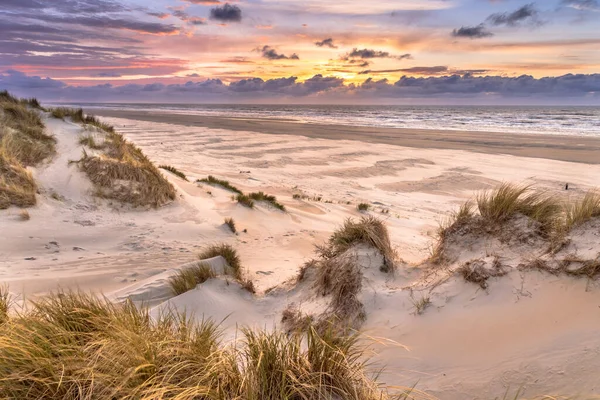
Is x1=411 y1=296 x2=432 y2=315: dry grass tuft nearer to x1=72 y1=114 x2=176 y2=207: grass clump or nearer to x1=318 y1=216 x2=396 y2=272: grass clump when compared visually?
Answer: x1=318 y1=216 x2=396 y2=272: grass clump

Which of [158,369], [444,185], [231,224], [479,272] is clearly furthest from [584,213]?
[444,185]

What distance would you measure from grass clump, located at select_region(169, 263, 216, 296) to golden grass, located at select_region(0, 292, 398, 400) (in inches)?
90.3

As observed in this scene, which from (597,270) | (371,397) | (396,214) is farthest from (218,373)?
(396,214)

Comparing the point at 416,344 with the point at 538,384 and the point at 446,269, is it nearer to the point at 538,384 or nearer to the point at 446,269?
the point at 538,384

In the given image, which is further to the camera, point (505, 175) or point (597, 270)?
point (505, 175)

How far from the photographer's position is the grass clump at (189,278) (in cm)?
500

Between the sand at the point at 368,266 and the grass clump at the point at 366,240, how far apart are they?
169 mm

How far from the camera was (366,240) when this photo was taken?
196 inches

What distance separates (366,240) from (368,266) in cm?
41

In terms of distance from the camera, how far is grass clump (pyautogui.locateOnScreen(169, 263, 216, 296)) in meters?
5.00

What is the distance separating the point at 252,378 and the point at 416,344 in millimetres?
1936

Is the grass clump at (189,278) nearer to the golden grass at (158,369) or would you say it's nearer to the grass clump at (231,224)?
the golden grass at (158,369)

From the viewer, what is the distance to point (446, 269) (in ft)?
14.8

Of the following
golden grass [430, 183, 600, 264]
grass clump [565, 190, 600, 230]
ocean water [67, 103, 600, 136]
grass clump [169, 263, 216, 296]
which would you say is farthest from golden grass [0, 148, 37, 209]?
ocean water [67, 103, 600, 136]
